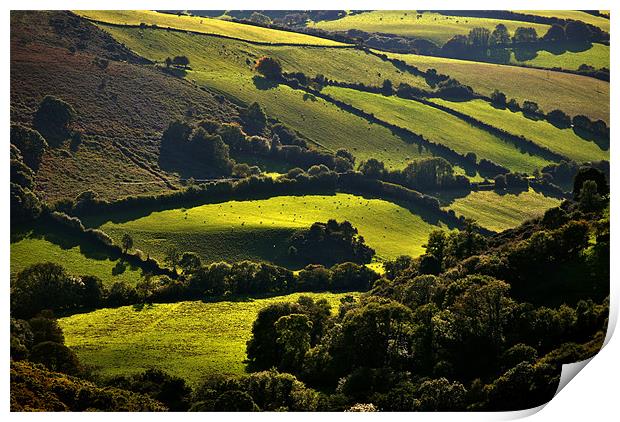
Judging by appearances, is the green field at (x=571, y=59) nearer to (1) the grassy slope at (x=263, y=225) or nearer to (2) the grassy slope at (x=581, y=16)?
(2) the grassy slope at (x=581, y=16)

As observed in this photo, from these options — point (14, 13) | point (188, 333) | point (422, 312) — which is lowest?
point (188, 333)

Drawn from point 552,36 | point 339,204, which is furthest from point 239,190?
point 552,36

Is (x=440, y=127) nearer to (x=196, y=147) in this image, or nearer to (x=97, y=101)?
(x=196, y=147)

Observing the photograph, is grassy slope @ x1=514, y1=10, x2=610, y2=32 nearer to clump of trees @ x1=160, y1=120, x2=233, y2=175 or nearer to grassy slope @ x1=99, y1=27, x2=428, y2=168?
grassy slope @ x1=99, y1=27, x2=428, y2=168

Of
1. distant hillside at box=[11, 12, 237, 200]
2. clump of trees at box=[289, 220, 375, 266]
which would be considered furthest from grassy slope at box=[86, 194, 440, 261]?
distant hillside at box=[11, 12, 237, 200]

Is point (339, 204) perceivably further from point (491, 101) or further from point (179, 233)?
point (491, 101)
